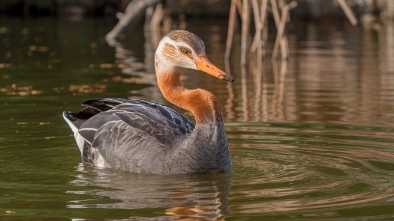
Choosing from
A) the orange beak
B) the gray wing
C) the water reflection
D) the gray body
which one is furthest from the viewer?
the gray wing

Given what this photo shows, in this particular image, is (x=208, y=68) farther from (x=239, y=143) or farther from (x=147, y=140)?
(x=239, y=143)

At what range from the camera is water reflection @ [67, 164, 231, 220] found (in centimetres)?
759

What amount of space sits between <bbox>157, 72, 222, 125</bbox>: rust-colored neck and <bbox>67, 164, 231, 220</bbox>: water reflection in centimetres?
52

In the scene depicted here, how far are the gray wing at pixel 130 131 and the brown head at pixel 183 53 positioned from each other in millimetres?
519

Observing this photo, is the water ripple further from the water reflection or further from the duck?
the duck

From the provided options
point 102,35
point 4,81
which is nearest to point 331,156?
point 4,81

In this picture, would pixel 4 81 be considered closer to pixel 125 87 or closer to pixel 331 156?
pixel 125 87

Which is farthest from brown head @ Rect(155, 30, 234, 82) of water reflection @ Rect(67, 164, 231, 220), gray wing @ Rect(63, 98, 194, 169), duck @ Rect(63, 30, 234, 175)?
water reflection @ Rect(67, 164, 231, 220)

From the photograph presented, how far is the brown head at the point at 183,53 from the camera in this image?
29.4 feet

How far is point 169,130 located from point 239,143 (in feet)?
5.58

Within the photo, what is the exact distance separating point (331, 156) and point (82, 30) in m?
21.0

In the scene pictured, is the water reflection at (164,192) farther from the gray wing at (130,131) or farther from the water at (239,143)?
the gray wing at (130,131)

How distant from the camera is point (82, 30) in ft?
98.9

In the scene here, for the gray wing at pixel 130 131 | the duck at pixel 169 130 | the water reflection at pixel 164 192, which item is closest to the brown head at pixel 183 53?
the duck at pixel 169 130
